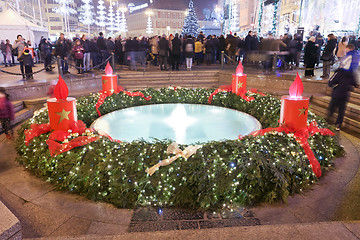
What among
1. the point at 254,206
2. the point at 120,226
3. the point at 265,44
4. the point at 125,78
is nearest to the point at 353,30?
the point at 265,44

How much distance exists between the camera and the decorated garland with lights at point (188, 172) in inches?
127

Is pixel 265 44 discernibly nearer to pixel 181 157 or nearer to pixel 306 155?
pixel 306 155

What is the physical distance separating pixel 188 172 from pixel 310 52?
9.08 m

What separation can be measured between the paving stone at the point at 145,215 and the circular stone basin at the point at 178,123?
161cm

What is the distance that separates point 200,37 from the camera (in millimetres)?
15555

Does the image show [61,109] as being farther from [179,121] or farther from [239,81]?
[239,81]

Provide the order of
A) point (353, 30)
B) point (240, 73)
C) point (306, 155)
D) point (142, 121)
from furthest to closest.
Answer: point (353, 30)
point (240, 73)
point (142, 121)
point (306, 155)

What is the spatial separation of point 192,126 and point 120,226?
2835 mm

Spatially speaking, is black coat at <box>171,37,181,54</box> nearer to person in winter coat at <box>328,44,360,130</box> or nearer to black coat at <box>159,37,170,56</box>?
black coat at <box>159,37,170,56</box>

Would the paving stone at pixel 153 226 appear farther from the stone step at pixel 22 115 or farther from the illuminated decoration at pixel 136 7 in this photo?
the illuminated decoration at pixel 136 7

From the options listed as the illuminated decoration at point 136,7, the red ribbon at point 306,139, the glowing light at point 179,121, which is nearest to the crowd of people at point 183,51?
the glowing light at point 179,121

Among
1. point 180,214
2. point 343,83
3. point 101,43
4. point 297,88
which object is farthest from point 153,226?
point 101,43

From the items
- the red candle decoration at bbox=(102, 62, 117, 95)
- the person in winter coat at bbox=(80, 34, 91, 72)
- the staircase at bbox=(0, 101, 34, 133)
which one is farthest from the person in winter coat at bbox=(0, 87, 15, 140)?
the person in winter coat at bbox=(80, 34, 91, 72)

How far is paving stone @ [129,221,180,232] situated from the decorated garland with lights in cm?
33
